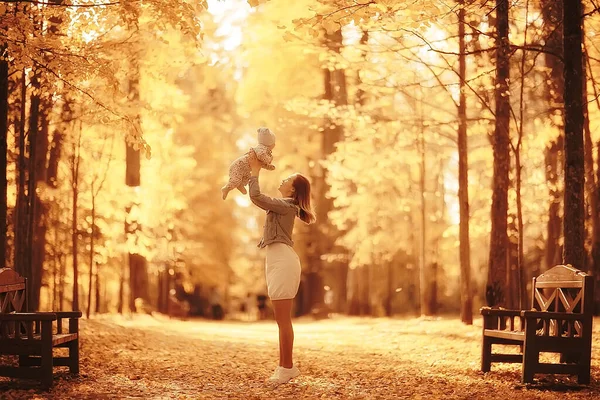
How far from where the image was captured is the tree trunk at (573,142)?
8508 millimetres

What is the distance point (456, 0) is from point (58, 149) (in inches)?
348

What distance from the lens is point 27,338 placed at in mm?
7438

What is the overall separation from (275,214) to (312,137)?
17164 mm

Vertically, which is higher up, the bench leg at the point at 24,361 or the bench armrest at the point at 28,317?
the bench armrest at the point at 28,317

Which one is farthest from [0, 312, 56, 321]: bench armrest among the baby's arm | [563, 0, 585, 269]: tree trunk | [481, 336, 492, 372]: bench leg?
[563, 0, 585, 269]: tree trunk

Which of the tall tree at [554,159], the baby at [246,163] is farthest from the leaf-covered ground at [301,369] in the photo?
the tall tree at [554,159]

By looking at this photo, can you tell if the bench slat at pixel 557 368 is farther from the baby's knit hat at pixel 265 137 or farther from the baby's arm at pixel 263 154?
the baby's knit hat at pixel 265 137

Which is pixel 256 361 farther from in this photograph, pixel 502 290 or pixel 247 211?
pixel 247 211

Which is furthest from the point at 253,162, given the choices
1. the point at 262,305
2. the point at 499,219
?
the point at 262,305

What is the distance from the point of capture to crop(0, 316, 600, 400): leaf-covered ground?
7.30m

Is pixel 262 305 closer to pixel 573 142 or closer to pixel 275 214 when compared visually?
pixel 573 142

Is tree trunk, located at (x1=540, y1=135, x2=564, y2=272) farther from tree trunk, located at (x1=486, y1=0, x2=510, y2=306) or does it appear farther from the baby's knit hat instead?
the baby's knit hat

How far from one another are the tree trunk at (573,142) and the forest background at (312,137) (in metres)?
0.02

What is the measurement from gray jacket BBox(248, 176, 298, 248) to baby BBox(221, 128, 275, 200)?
0.31 ft
